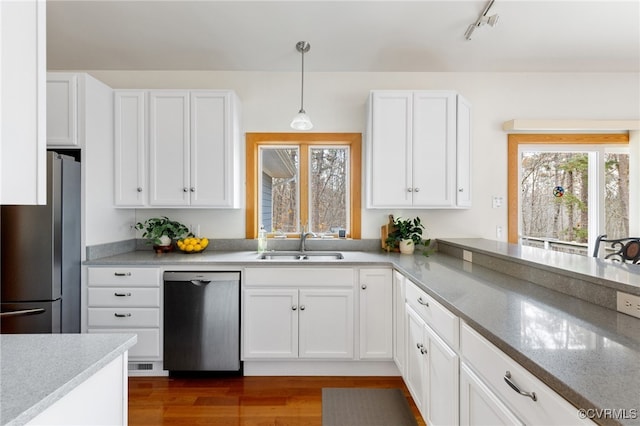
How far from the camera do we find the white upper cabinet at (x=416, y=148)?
2.79 metres

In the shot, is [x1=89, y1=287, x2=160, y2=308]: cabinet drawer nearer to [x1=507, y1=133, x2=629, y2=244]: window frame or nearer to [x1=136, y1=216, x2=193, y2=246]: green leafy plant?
[x1=136, y1=216, x2=193, y2=246]: green leafy plant

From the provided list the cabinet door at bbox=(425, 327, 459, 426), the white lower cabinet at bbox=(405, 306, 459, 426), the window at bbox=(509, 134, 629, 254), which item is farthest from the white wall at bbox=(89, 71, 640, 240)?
the cabinet door at bbox=(425, 327, 459, 426)

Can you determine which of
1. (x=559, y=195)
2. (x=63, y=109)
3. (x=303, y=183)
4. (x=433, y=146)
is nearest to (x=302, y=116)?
(x=303, y=183)

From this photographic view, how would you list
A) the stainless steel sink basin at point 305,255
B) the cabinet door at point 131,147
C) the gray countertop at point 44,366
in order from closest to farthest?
1. the gray countertop at point 44,366
2. the cabinet door at point 131,147
3. the stainless steel sink basin at point 305,255

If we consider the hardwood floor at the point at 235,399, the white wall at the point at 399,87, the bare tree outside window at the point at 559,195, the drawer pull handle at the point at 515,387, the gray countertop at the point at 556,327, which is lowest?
the hardwood floor at the point at 235,399

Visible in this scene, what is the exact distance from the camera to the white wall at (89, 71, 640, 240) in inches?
123

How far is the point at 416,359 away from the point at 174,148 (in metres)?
2.41

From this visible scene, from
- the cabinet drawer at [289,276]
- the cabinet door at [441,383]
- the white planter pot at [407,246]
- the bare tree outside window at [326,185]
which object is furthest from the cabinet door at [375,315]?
the bare tree outside window at [326,185]

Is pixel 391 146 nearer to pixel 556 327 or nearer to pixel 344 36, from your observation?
pixel 344 36

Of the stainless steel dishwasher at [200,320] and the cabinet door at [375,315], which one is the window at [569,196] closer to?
the cabinet door at [375,315]

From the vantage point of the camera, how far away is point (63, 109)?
2.45 m

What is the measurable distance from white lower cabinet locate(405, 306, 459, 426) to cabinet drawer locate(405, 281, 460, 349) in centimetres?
4

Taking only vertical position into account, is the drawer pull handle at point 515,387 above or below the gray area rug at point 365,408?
above

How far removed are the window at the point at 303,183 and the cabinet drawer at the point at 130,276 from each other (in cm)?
91
